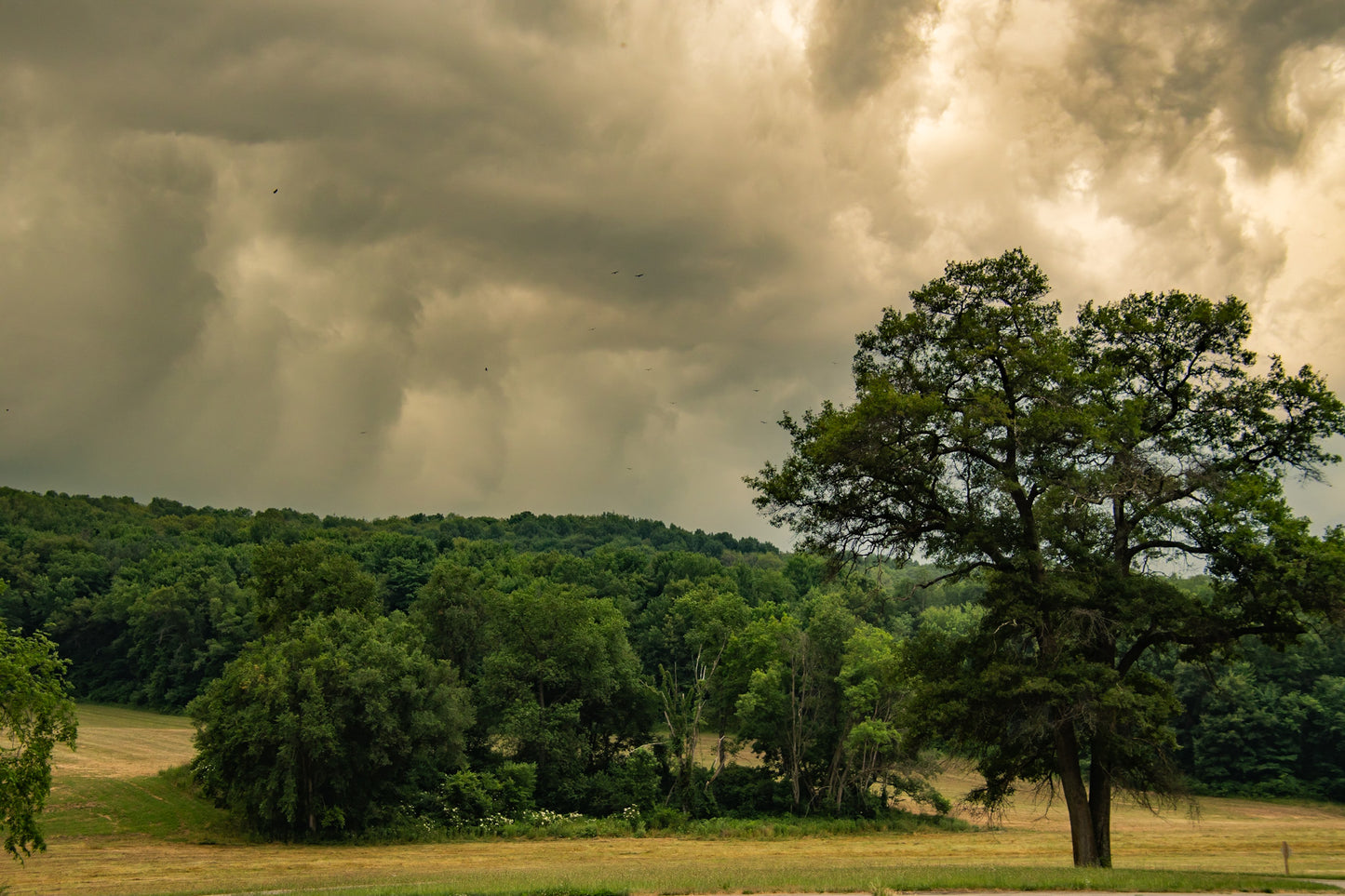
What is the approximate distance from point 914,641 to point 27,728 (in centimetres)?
2146

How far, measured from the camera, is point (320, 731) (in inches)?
1549

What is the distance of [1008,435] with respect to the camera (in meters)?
22.4

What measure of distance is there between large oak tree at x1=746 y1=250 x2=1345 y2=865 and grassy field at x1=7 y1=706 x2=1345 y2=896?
343 centimetres

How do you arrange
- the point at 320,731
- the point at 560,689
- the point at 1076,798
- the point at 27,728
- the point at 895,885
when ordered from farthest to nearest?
the point at 560,689 → the point at 320,731 → the point at 1076,798 → the point at 27,728 → the point at 895,885

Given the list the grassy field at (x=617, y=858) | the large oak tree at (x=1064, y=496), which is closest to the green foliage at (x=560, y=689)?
the grassy field at (x=617, y=858)

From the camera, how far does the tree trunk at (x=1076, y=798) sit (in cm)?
2200

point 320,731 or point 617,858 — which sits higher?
point 320,731

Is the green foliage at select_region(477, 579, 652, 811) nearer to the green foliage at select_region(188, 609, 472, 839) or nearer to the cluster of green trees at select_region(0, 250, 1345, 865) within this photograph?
the cluster of green trees at select_region(0, 250, 1345, 865)

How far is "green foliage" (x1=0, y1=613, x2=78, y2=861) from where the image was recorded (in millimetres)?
18391

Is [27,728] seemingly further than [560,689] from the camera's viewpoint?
No

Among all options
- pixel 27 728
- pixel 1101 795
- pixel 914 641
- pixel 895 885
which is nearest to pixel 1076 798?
pixel 1101 795

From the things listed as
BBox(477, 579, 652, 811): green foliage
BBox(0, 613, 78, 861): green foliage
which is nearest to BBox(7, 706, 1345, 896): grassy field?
BBox(0, 613, 78, 861): green foliage

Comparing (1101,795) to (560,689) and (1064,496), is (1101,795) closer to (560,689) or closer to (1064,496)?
(1064,496)

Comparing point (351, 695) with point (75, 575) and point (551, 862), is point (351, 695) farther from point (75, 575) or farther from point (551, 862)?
point (75, 575)
